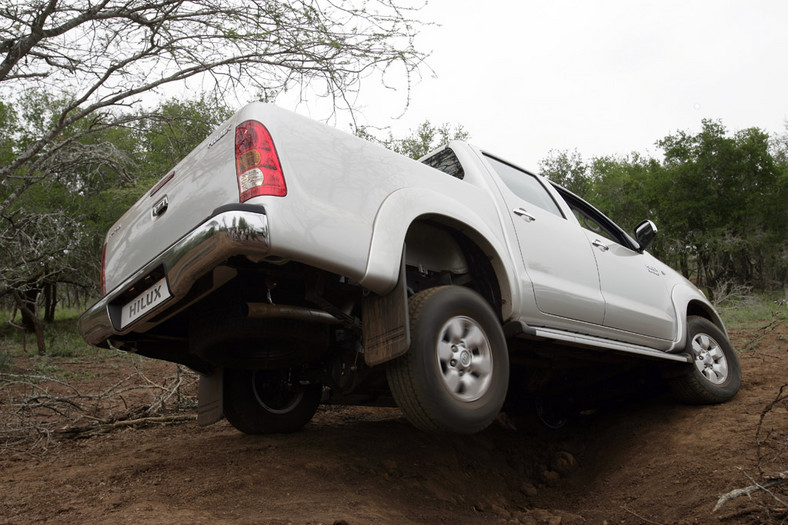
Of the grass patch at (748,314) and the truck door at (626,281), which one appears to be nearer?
the truck door at (626,281)

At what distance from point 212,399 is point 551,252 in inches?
95.4

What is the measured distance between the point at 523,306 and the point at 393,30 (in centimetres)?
327

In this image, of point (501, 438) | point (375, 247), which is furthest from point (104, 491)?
point (501, 438)

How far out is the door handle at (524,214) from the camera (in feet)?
11.6

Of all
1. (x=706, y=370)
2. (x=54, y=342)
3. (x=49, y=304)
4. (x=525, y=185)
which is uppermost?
(x=525, y=185)

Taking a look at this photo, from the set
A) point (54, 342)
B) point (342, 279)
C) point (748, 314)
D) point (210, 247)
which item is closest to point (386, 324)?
point (342, 279)

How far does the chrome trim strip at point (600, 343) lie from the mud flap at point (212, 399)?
6.51ft

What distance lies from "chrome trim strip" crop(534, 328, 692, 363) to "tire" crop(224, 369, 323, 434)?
1.77 metres

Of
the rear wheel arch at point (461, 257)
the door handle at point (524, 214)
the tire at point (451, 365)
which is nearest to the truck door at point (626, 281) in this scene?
the door handle at point (524, 214)

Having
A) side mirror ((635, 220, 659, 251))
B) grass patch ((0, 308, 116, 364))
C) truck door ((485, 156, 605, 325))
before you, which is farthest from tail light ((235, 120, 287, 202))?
grass patch ((0, 308, 116, 364))

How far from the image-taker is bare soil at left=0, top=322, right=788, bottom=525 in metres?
2.57

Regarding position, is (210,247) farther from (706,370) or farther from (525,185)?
(706,370)

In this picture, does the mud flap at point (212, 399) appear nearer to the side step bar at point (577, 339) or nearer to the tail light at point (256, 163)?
the tail light at point (256, 163)

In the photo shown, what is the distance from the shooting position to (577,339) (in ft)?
11.0
